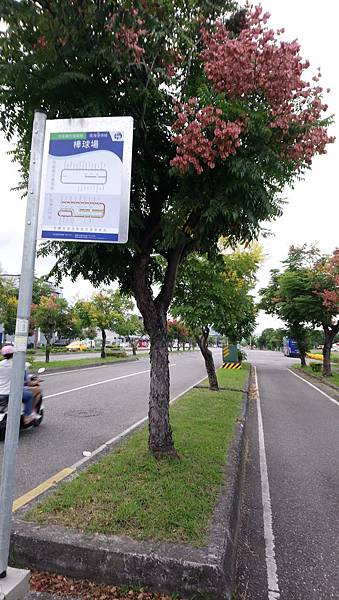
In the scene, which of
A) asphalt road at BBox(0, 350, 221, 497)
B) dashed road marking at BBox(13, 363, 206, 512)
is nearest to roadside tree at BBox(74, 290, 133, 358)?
asphalt road at BBox(0, 350, 221, 497)

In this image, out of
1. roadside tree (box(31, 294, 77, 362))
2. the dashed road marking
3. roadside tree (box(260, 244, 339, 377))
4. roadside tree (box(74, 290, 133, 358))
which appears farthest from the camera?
roadside tree (box(74, 290, 133, 358))

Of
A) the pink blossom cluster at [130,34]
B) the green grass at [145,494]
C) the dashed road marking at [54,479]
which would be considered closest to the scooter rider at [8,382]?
the dashed road marking at [54,479]

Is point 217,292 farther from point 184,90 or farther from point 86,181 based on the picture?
point 86,181

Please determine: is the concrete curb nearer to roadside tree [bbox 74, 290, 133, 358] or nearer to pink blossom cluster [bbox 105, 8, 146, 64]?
pink blossom cluster [bbox 105, 8, 146, 64]

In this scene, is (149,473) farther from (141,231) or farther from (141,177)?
(141,177)

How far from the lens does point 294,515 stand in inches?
175

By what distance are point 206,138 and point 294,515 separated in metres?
4.22

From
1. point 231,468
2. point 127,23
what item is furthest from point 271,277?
point 127,23

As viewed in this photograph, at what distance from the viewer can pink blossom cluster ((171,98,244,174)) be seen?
3.28 metres

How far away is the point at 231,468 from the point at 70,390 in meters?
9.33

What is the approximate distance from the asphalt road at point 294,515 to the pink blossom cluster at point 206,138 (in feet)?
11.6

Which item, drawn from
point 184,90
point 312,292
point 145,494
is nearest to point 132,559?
point 145,494

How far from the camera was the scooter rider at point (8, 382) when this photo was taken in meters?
6.58

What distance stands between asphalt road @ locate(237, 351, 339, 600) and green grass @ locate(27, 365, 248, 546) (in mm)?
531
